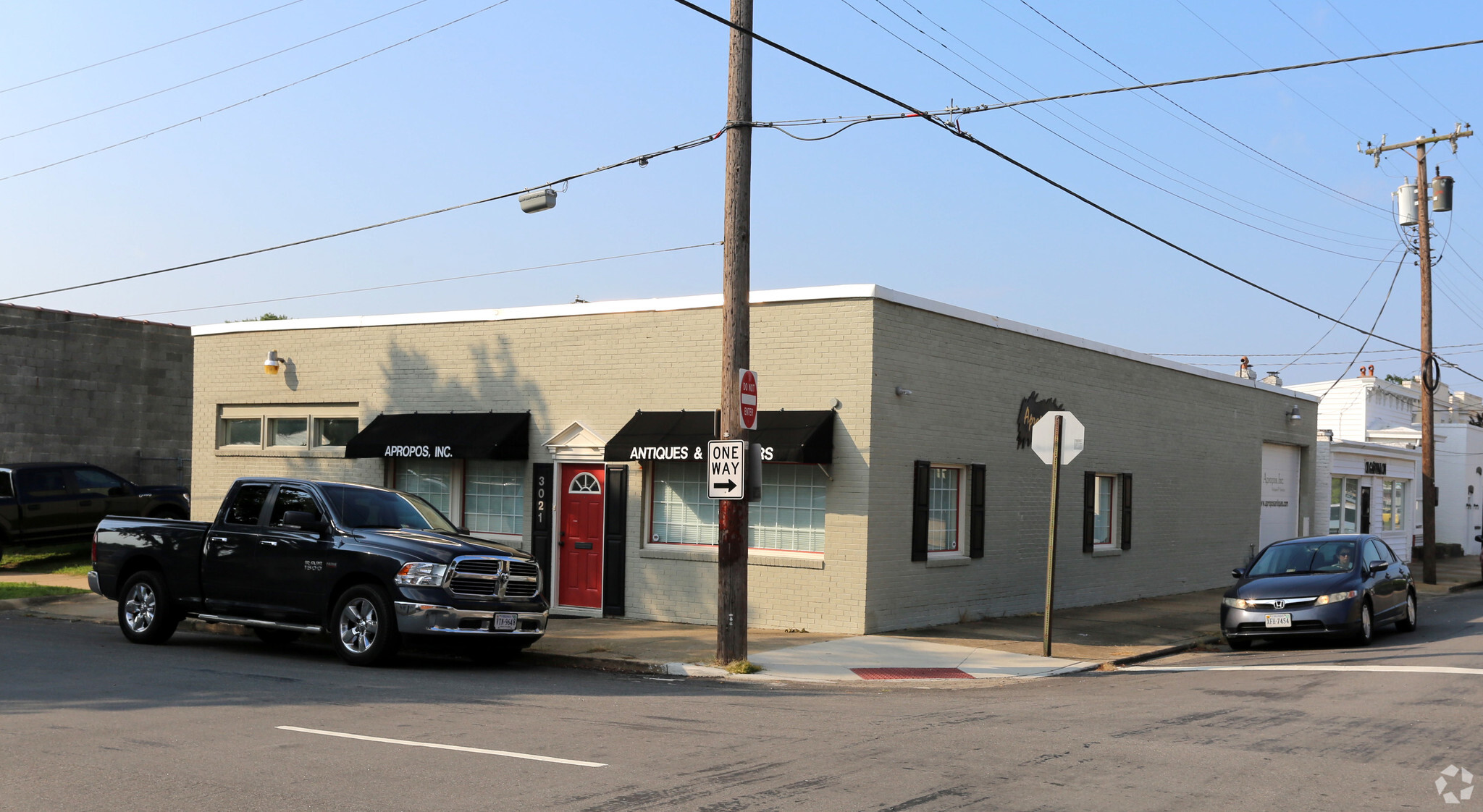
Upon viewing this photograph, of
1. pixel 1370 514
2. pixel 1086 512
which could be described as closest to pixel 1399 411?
pixel 1370 514

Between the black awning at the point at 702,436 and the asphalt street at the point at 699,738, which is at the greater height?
the black awning at the point at 702,436

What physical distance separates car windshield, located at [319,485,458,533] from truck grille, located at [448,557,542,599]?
1.13 meters

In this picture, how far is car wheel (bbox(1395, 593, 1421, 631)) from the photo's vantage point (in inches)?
680

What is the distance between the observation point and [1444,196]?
2822 centimetres

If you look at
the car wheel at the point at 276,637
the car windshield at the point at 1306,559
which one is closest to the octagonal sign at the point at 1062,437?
the car windshield at the point at 1306,559

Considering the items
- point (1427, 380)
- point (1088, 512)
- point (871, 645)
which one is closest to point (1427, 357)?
point (1427, 380)

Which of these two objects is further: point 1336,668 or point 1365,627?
point 1365,627

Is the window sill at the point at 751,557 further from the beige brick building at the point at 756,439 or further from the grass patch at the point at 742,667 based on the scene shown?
the grass patch at the point at 742,667

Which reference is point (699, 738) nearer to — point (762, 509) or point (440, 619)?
point (440, 619)

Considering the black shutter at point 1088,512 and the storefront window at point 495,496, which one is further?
the black shutter at point 1088,512

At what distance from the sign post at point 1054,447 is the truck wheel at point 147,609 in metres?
10.1

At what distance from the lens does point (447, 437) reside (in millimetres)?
18172

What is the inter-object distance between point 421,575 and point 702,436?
501cm

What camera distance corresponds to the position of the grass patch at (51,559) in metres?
23.0
